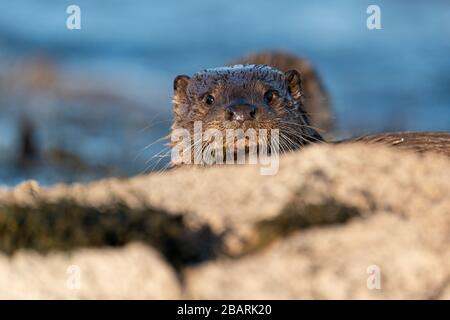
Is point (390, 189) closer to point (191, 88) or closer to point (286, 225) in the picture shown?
point (286, 225)

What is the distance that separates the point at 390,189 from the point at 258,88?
7.48 ft

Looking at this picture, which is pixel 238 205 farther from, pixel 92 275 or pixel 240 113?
pixel 240 113

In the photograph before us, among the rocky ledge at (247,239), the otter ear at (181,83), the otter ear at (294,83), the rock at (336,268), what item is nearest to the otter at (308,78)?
the otter ear at (294,83)

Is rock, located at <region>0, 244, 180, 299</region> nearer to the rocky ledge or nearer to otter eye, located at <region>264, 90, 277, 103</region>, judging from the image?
the rocky ledge

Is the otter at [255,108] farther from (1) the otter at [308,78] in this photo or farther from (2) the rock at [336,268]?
(2) the rock at [336,268]

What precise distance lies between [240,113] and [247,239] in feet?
6.96

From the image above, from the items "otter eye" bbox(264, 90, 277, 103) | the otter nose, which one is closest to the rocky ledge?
the otter nose

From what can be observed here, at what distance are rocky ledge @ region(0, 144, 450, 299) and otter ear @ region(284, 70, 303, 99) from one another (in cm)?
238

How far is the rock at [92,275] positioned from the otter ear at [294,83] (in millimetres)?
3167

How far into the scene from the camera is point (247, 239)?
4297 mm

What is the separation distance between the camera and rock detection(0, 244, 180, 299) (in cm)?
412

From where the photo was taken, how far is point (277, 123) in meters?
6.50

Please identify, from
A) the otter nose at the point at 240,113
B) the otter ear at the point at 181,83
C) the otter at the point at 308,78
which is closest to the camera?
the otter nose at the point at 240,113

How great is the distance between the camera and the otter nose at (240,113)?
20.7ft
